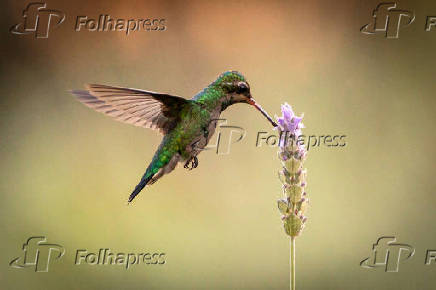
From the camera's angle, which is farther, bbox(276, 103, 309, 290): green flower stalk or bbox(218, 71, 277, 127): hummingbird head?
bbox(218, 71, 277, 127): hummingbird head

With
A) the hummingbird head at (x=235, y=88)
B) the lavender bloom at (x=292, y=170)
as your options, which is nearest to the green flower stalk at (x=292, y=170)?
the lavender bloom at (x=292, y=170)

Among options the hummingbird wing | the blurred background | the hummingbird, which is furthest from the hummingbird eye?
the blurred background

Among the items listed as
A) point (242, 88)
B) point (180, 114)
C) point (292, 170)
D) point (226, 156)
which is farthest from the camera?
point (226, 156)

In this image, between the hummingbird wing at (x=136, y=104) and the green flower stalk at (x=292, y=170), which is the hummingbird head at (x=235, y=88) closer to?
the hummingbird wing at (x=136, y=104)

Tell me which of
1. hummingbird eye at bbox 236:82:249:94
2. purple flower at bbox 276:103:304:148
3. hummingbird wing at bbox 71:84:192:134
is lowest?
purple flower at bbox 276:103:304:148

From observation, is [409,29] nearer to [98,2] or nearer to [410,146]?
[410,146]

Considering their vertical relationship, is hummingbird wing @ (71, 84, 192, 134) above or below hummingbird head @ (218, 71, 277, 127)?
below

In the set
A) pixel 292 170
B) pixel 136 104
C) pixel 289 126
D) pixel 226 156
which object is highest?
pixel 226 156

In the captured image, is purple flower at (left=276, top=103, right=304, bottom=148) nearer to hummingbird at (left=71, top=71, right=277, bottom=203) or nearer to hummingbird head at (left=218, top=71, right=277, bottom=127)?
hummingbird at (left=71, top=71, right=277, bottom=203)

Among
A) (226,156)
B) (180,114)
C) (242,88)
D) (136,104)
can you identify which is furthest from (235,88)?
(226,156)

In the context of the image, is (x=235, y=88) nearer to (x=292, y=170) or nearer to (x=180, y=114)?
(x=180, y=114)
